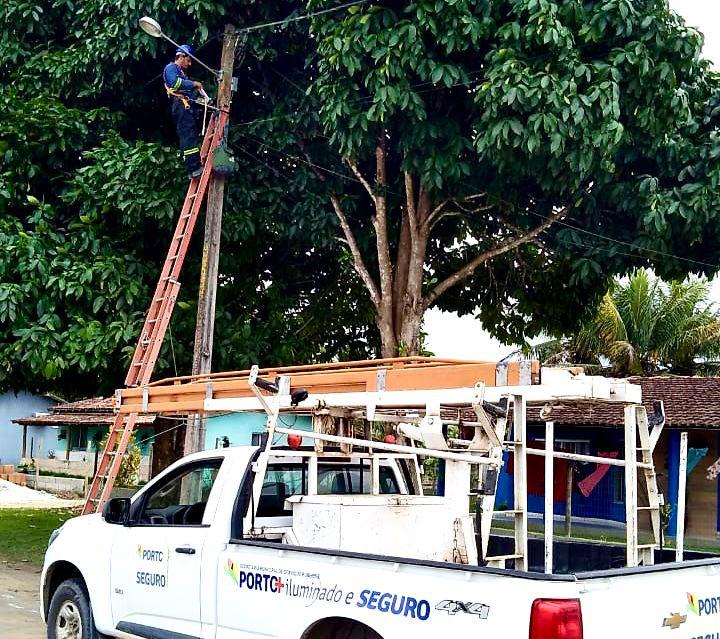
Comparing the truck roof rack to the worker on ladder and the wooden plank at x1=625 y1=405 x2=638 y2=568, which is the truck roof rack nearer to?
the wooden plank at x1=625 y1=405 x2=638 y2=568

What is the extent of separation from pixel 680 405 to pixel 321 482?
15856mm

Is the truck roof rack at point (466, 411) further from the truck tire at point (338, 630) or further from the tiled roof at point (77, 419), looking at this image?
the tiled roof at point (77, 419)

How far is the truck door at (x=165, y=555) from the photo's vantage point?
249 inches

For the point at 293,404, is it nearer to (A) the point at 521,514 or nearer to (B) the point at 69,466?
(A) the point at 521,514

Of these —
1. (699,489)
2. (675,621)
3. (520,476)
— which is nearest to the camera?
(675,621)

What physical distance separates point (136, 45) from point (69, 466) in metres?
28.9

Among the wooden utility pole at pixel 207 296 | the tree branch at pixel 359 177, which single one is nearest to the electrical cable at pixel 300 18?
the wooden utility pole at pixel 207 296

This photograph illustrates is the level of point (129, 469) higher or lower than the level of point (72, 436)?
lower

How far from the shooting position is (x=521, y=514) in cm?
529

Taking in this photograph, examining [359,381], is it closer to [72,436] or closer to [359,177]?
[359,177]

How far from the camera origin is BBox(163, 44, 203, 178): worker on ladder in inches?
482

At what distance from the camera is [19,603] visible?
428 inches

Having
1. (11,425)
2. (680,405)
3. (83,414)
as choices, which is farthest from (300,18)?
(11,425)

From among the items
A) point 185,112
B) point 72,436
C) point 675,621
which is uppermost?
point 185,112
